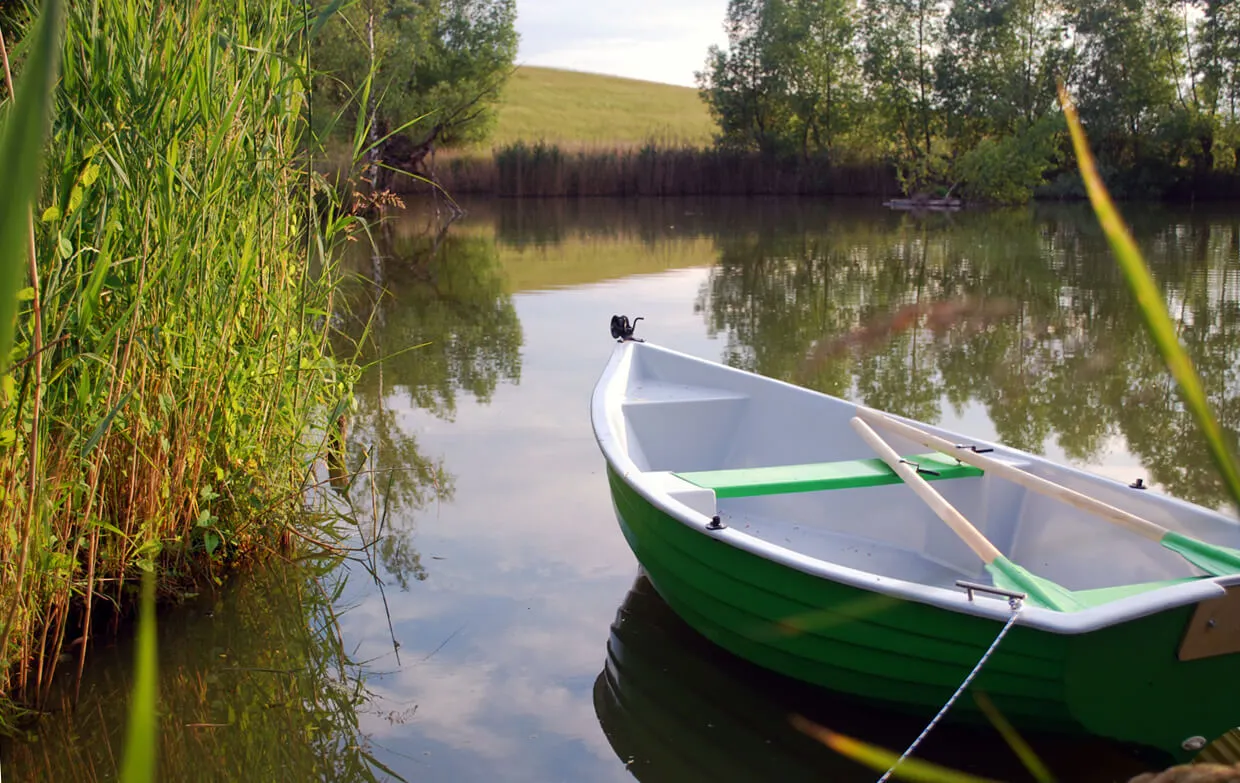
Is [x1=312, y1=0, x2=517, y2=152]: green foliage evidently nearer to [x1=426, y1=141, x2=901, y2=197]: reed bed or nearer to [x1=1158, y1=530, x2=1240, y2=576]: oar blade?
[x1=426, y1=141, x2=901, y2=197]: reed bed

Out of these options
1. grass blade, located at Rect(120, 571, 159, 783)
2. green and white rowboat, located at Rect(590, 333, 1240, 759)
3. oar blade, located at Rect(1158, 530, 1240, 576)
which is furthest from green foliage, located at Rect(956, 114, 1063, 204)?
grass blade, located at Rect(120, 571, 159, 783)

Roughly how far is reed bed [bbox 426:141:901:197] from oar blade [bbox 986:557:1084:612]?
937 inches

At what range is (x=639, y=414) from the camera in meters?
4.43

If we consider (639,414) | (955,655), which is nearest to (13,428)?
(955,655)

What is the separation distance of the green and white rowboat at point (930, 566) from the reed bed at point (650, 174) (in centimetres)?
2213

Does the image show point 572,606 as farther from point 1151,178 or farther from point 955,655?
point 1151,178

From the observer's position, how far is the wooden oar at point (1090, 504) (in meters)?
2.58

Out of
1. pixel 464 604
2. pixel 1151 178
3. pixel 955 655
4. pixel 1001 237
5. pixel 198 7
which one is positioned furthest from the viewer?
pixel 1151 178

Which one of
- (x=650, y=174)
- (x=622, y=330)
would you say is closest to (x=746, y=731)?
(x=622, y=330)

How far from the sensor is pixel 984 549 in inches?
112

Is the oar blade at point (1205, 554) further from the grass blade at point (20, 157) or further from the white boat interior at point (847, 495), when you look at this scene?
the grass blade at point (20, 157)

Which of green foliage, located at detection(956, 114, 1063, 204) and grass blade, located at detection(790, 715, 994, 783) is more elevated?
green foliage, located at detection(956, 114, 1063, 204)

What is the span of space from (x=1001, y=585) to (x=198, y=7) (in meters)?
2.53

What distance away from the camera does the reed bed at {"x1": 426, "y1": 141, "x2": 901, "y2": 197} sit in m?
26.0
